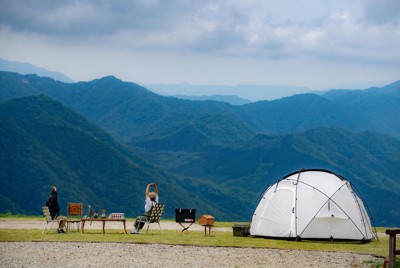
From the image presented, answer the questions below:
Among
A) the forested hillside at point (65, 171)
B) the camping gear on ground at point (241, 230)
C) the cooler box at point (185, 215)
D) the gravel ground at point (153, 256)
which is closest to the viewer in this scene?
the gravel ground at point (153, 256)

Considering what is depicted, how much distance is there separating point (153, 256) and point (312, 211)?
8.01 metres

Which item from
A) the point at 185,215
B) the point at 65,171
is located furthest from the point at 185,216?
the point at 65,171

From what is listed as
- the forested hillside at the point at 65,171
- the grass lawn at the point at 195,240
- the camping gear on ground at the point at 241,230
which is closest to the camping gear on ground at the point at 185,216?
the grass lawn at the point at 195,240

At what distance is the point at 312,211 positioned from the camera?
26.1m

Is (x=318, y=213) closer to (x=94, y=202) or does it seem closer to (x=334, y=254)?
(x=334, y=254)

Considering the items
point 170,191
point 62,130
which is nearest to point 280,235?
point 170,191

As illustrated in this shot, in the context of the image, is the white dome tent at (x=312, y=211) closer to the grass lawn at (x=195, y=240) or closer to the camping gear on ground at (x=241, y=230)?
the camping gear on ground at (x=241, y=230)

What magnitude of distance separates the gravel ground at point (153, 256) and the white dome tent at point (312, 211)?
157 inches

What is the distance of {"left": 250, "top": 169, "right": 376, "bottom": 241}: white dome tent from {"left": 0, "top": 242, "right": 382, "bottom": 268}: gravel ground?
3978 mm

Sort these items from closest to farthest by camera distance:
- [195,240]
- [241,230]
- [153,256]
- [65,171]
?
1. [153,256]
2. [195,240]
3. [241,230]
4. [65,171]

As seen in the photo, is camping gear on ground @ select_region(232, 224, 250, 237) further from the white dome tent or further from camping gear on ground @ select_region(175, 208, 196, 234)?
camping gear on ground @ select_region(175, 208, 196, 234)

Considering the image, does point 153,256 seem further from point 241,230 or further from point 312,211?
point 312,211

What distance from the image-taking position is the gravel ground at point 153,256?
1897 cm

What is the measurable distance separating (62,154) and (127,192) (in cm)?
2225
